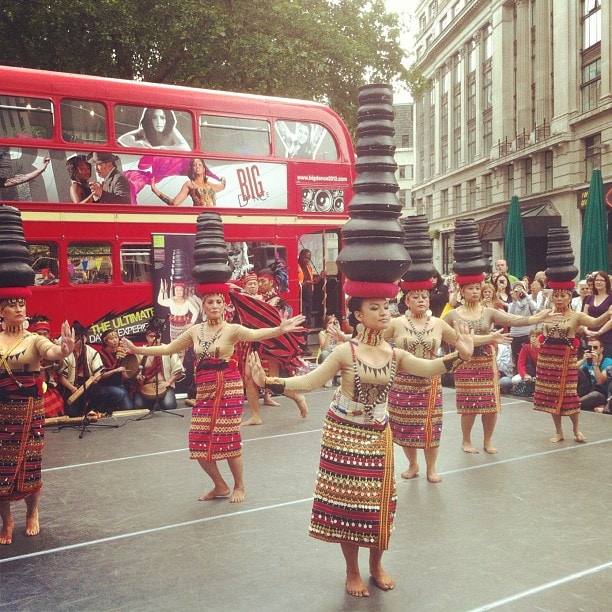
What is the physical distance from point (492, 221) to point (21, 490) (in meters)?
26.0

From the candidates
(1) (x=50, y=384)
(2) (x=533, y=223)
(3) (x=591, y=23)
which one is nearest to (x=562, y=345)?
(1) (x=50, y=384)

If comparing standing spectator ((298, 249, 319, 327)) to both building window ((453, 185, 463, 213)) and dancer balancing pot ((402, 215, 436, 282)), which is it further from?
building window ((453, 185, 463, 213))

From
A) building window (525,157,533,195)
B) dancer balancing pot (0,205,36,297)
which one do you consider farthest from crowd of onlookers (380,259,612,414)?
building window (525,157,533,195)

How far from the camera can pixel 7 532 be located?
16.7 ft

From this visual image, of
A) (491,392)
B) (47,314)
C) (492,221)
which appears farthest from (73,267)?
(492,221)

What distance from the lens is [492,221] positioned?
28.7 m

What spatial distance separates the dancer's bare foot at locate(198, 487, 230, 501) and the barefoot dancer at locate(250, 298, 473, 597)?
6.53 feet

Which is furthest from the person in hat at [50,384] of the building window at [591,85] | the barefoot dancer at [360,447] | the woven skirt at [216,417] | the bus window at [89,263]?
the building window at [591,85]

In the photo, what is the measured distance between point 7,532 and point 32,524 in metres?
0.20

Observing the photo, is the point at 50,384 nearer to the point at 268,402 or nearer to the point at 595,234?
the point at 268,402

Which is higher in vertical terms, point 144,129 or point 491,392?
point 144,129

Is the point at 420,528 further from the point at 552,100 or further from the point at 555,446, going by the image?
the point at 552,100

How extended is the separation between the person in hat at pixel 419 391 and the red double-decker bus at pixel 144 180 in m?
5.25

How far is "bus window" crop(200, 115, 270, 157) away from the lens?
10.9 m
